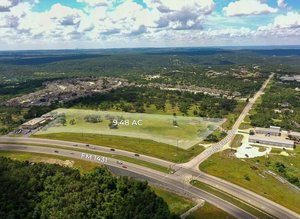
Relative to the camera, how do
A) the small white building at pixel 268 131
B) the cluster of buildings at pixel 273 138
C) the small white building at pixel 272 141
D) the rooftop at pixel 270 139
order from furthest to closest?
the small white building at pixel 268 131 < the rooftop at pixel 270 139 < the cluster of buildings at pixel 273 138 < the small white building at pixel 272 141

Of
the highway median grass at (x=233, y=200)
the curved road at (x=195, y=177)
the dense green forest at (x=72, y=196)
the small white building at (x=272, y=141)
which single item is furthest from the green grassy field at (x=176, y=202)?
the small white building at (x=272, y=141)

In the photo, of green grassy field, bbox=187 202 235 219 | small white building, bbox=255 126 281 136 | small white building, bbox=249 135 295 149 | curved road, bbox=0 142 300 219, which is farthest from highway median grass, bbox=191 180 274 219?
small white building, bbox=255 126 281 136

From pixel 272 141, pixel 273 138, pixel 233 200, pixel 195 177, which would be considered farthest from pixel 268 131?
pixel 233 200

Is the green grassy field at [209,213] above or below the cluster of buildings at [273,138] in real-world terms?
above

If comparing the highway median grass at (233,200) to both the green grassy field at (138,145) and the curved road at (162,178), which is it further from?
the green grassy field at (138,145)

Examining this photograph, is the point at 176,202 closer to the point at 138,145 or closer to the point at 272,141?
the point at 138,145

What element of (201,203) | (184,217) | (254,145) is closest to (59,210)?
(184,217)
